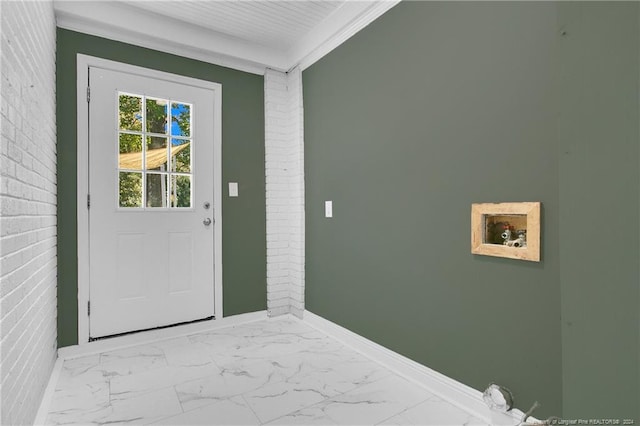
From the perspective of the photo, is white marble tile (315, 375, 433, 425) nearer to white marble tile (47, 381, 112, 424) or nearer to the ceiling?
white marble tile (47, 381, 112, 424)

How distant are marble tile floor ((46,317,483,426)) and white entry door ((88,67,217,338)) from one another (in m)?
0.35

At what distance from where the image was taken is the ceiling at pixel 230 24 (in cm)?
256

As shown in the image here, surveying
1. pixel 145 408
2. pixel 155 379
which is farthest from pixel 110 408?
pixel 155 379

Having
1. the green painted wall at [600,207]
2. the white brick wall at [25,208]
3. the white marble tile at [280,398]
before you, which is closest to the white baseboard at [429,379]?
the white marble tile at [280,398]

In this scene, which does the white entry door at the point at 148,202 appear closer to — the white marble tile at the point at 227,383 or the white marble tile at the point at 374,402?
the white marble tile at the point at 227,383

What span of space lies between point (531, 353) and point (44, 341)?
2.47 metres

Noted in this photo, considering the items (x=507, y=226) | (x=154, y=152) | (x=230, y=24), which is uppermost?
(x=230, y=24)

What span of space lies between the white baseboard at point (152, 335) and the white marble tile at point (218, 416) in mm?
1197

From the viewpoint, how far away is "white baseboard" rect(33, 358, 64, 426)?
172 cm

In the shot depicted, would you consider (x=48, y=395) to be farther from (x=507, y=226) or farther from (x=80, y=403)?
(x=507, y=226)

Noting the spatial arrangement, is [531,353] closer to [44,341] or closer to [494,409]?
[494,409]

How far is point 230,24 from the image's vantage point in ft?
9.48

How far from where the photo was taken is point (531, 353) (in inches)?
63.1

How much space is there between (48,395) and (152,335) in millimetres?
891
